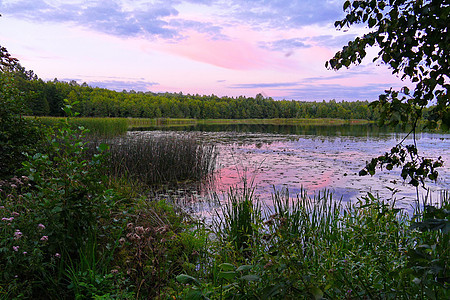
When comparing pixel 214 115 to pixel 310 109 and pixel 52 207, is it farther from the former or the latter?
pixel 52 207

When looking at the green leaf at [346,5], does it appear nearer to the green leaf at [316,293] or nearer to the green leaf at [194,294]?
the green leaf at [316,293]

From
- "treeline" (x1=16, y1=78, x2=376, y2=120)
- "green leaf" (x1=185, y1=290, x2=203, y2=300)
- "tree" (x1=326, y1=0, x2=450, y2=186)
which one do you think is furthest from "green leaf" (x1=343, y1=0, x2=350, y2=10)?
"treeline" (x1=16, y1=78, x2=376, y2=120)

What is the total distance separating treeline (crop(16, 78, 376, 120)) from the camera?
210ft

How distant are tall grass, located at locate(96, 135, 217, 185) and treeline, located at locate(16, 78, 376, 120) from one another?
160ft

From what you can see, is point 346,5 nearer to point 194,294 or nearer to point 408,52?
point 408,52

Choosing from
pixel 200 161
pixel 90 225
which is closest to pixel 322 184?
pixel 200 161

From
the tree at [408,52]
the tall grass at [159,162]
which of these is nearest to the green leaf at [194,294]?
the tree at [408,52]

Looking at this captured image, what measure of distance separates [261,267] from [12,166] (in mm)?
5061

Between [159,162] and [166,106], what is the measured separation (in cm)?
8156

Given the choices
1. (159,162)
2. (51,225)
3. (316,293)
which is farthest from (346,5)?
(159,162)

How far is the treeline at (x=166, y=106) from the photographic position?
6409 centimetres

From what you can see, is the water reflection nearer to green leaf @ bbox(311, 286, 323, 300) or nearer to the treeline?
the treeline

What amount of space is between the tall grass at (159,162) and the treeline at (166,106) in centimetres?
4870

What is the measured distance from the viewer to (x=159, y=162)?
1012cm
